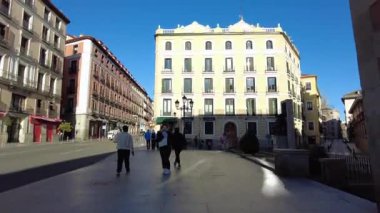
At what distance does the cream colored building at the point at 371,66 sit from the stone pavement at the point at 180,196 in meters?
1.16

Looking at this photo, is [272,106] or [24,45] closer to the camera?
[24,45]

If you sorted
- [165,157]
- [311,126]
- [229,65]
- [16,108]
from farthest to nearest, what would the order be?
[311,126]
[229,65]
[16,108]
[165,157]

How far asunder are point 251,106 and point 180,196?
134 ft

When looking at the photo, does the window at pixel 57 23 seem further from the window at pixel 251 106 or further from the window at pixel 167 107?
the window at pixel 251 106

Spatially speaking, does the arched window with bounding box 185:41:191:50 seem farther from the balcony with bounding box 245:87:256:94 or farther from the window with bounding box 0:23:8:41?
the window with bounding box 0:23:8:41

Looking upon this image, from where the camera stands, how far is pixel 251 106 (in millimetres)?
46000

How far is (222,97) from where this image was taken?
152 ft

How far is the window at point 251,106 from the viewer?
150 feet

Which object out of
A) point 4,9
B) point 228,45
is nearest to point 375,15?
point 4,9

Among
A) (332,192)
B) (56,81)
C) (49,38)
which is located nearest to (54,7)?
(49,38)

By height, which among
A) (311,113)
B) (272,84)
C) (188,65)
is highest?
(188,65)

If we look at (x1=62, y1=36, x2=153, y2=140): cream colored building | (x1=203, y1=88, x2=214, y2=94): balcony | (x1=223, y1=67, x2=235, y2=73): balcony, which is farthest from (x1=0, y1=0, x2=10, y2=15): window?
(x1=223, y1=67, x2=235, y2=73): balcony

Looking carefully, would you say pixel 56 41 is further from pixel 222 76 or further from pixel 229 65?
pixel 229 65

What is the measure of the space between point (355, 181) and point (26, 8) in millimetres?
38015
